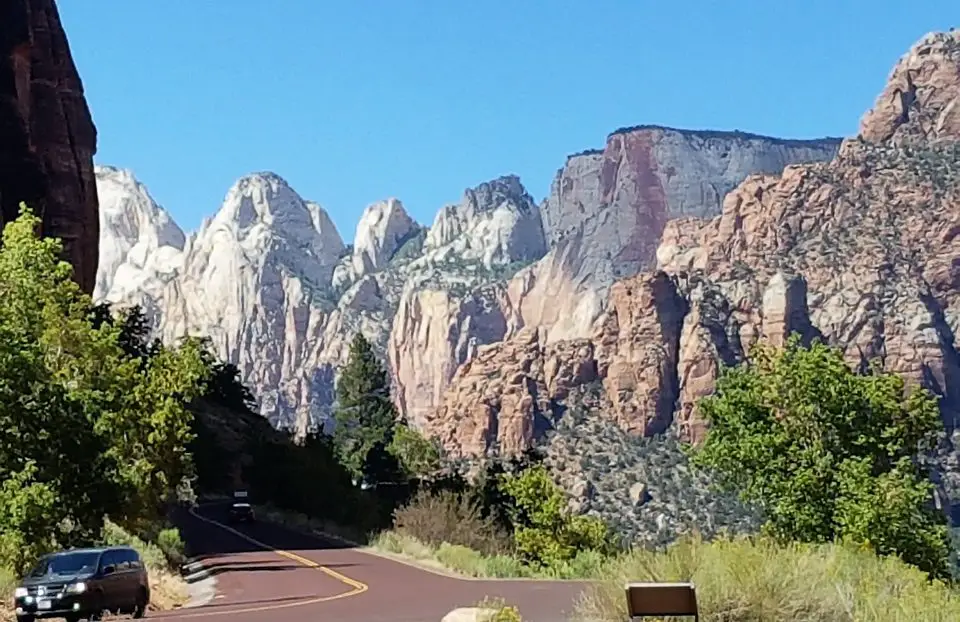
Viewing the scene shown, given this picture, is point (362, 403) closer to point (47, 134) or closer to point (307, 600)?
point (47, 134)

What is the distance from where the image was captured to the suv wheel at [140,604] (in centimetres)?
2392

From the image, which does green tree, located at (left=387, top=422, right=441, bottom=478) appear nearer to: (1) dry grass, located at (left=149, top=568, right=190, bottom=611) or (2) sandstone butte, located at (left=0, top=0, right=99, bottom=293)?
(2) sandstone butte, located at (left=0, top=0, right=99, bottom=293)

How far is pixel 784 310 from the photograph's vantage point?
5276 inches

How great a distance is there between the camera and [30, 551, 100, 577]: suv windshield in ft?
73.5

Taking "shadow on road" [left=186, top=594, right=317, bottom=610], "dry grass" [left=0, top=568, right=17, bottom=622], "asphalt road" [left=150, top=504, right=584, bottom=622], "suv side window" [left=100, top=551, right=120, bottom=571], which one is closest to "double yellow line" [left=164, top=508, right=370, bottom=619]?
"asphalt road" [left=150, top=504, right=584, bottom=622]

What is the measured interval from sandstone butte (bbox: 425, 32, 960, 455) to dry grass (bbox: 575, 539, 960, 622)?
116 metres

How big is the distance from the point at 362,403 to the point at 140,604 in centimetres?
9365

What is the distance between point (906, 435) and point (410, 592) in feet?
54.2

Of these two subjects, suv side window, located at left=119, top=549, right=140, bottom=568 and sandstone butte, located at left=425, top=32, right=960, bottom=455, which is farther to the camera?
sandstone butte, located at left=425, top=32, right=960, bottom=455

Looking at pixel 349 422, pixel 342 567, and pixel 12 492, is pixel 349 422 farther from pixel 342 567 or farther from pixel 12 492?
pixel 12 492

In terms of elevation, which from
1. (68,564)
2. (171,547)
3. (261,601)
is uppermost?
(171,547)

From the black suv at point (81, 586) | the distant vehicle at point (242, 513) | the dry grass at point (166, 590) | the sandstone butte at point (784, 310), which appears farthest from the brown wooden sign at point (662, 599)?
the sandstone butte at point (784, 310)

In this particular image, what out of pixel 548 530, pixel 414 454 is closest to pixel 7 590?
pixel 548 530

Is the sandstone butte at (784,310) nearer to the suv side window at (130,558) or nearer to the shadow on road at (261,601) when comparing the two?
the shadow on road at (261,601)
